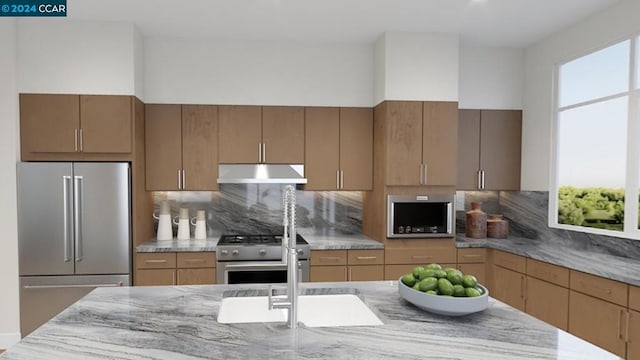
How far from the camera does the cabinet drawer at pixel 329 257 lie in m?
3.61

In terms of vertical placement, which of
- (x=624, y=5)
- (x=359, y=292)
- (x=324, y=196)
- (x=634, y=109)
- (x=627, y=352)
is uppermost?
(x=624, y=5)

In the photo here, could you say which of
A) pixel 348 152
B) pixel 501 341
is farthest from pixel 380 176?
pixel 501 341

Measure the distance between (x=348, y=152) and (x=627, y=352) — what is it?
256 cm

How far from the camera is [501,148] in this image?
4168 millimetres

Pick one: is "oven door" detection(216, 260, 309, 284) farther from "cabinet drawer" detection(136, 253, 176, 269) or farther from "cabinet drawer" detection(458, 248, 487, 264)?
"cabinet drawer" detection(458, 248, 487, 264)

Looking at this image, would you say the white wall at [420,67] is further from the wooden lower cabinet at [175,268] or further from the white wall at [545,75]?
the wooden lower cabinet at [175,268]

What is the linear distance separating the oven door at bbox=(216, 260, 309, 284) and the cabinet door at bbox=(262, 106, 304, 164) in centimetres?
98

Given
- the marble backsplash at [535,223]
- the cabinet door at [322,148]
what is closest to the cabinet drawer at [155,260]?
the cabinet door at [322,148]

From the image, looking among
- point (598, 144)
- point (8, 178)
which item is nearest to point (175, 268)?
point (8, 178)

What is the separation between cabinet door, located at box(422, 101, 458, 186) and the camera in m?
3.73

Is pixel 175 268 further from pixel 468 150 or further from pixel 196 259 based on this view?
pixel 468 150

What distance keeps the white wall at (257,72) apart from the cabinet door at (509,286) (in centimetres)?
198

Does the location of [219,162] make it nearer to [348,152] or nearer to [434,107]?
[348,152]

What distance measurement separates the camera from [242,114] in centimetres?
389
